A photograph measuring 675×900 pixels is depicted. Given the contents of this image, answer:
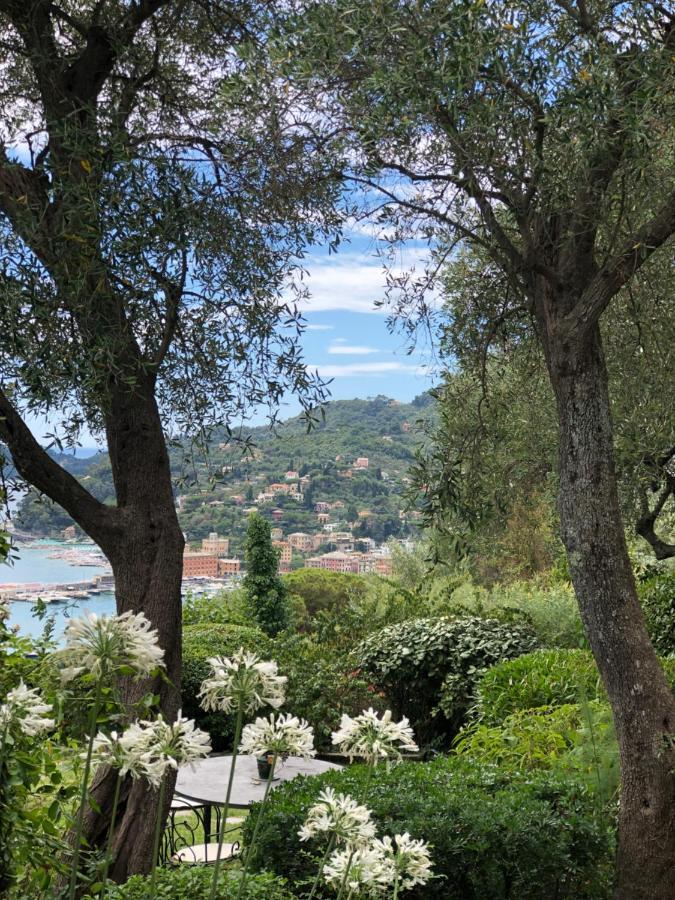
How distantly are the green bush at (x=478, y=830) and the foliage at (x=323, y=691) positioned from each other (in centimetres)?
410

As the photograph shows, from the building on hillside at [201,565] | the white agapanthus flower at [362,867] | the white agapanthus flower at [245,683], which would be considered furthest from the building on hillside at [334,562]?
the white agapanthus flower at [245,683]

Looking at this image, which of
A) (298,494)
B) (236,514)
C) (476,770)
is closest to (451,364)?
(476,770)

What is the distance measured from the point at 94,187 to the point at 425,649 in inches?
256

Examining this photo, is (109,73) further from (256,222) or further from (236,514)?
(236,514)

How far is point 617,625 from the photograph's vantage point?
4.79 m

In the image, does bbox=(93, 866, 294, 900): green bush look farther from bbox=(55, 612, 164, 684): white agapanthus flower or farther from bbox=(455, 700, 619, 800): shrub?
bbox=(455, 700, 619, 800): shrub

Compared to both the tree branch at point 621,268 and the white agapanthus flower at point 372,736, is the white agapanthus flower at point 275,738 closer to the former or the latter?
the white agapanthus flower at point 372,736

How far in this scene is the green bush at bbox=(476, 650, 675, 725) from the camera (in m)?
7.09

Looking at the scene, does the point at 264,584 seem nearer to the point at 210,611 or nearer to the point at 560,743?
the point at 210,611

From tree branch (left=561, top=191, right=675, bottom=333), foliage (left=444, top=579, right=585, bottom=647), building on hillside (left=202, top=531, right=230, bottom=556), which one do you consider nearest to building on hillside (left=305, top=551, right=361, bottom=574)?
building on hillside (left=202, top=531, right=230, bottom=556)

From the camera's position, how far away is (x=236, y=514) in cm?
1480

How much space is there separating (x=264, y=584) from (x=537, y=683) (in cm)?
685

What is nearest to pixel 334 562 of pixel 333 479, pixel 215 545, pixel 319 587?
pixel 319 587

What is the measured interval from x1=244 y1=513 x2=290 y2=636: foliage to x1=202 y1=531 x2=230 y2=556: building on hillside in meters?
0.67
